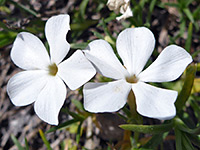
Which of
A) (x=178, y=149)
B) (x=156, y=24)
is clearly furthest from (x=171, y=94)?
(x=156, y=24)

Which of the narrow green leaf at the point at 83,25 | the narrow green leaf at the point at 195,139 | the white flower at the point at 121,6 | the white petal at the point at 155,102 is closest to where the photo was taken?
the white petal at the point at 155,102

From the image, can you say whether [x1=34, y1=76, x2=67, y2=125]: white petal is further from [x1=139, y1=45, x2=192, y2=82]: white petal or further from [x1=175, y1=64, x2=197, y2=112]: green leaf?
[x1=175, y1=64, x2=197, y2=112]: green leaf

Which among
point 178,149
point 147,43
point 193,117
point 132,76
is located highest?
point 147,43

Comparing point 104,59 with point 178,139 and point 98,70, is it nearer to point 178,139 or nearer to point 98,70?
point 98,70

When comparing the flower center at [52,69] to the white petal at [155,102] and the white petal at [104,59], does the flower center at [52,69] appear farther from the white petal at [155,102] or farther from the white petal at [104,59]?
the white petal at [155,102]

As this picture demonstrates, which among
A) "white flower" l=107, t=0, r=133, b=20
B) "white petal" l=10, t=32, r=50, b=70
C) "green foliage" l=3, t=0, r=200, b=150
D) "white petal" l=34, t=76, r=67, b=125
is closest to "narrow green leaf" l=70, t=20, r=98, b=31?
"green foliage" l=3, t=0, r=200, b=150

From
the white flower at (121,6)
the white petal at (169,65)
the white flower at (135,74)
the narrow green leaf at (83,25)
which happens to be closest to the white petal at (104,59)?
the white flower at (135,74)

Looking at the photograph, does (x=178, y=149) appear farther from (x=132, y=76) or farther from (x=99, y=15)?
(x=99, y=15)
